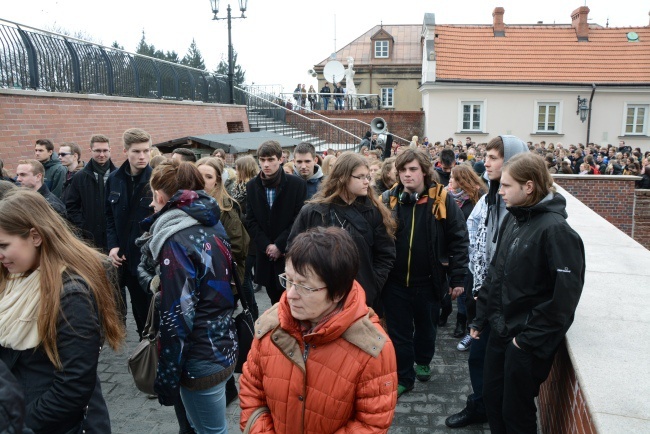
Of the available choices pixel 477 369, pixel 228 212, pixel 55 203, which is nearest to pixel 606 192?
pixel 477 369

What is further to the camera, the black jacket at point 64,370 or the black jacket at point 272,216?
the black jacket at point 272,216

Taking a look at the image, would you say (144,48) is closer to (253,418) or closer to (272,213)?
(272,213)

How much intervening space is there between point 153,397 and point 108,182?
2095mm

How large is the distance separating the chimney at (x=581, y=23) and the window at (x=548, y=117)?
653cm

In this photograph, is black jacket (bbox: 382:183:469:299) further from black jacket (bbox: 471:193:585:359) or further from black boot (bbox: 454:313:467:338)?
black boot (bbox: 454:313:467:338)

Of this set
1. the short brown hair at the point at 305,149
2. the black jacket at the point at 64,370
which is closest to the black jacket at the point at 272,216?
the short brown hair at the point at 305,149

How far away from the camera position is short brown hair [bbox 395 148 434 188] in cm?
450

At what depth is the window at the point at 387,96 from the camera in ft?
141

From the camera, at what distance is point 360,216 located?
414 cm

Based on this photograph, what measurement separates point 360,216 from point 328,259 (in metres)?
2.01

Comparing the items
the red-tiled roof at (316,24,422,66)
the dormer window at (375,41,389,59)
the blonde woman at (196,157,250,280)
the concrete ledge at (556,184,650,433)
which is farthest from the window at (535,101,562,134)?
the blonde woman at (196,157,250,280)

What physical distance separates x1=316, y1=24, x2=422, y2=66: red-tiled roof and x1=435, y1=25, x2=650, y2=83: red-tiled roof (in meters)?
11.2

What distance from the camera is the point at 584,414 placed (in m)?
2.35

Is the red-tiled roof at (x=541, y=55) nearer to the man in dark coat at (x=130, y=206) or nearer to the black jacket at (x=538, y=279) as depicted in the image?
the man in dark coat at (x=130, y=206)
